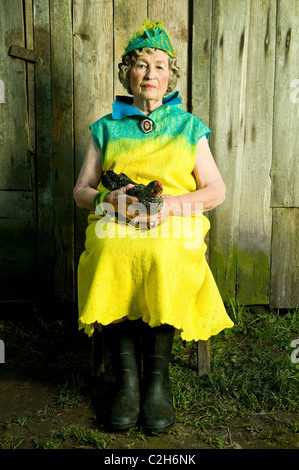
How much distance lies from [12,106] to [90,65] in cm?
59

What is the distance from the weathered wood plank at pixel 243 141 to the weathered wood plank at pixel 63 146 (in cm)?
97

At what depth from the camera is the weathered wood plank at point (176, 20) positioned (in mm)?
2954

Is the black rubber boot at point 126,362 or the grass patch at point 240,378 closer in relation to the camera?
the black rubber boot at point 126,362

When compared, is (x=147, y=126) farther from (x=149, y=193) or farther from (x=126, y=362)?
(x=126, y=362)

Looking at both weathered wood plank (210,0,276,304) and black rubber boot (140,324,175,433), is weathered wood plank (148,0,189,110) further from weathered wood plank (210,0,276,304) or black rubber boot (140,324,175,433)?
black rubber boot (140,324,175,433)

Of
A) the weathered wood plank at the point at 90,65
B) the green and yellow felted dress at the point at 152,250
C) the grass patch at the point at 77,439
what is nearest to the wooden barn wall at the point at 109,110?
the weathered wood plank at the point at 90,65

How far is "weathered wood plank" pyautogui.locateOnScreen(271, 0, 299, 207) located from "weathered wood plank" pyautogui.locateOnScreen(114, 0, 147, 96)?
3.06 ft

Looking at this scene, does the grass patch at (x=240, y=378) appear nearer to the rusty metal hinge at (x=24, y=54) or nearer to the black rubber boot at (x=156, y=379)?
the black rubber boot at (x=156, y=379)

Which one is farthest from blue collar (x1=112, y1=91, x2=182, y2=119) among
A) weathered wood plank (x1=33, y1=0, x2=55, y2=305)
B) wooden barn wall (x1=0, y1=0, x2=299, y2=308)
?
weathered wood plank (x1=33, y1=0, x2=55, y2=305)

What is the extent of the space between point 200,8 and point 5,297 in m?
2.38

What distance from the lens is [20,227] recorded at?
122 inches

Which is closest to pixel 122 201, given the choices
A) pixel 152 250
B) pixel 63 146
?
pixel 152 250

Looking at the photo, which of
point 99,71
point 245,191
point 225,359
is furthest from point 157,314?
point 99,71

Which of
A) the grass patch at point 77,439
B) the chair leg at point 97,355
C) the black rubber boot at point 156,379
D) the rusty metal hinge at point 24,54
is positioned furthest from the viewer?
the rusty metal hinge at point 24,54
